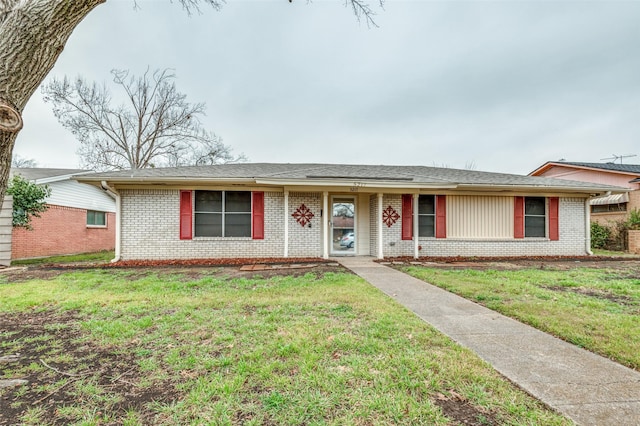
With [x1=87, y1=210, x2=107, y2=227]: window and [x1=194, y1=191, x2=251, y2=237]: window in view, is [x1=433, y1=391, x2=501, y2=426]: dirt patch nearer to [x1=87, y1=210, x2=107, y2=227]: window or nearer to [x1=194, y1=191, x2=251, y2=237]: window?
[x1=194, y1=191, x2=251, y2=237]: window

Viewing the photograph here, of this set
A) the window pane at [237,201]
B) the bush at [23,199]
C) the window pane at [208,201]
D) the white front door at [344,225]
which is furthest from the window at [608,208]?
the bush at [23,199]

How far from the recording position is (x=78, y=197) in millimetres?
14039

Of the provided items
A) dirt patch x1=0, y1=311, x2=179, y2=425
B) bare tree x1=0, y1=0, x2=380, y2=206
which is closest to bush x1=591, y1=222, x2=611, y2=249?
dirt patch x1=0, y1=311, x2=179, y2=425

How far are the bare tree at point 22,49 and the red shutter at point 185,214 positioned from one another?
7.49 metres

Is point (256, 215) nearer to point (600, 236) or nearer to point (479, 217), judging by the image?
point (479, 217)

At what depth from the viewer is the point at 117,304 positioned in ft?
14.2

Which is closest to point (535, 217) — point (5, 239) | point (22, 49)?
point (22, 49)

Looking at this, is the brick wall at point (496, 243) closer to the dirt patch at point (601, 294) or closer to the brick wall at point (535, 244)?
the brick wall at point (535, 244)

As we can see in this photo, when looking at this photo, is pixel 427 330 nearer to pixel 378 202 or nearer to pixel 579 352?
pixel 579 352

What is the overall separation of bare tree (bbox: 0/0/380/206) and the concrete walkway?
3823mm

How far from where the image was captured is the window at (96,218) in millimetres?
14837

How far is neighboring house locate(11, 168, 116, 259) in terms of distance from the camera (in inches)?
466

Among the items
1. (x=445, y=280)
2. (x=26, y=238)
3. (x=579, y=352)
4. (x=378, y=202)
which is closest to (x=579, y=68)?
(x=378, y=202)

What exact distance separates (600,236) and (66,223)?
79.8 feet
